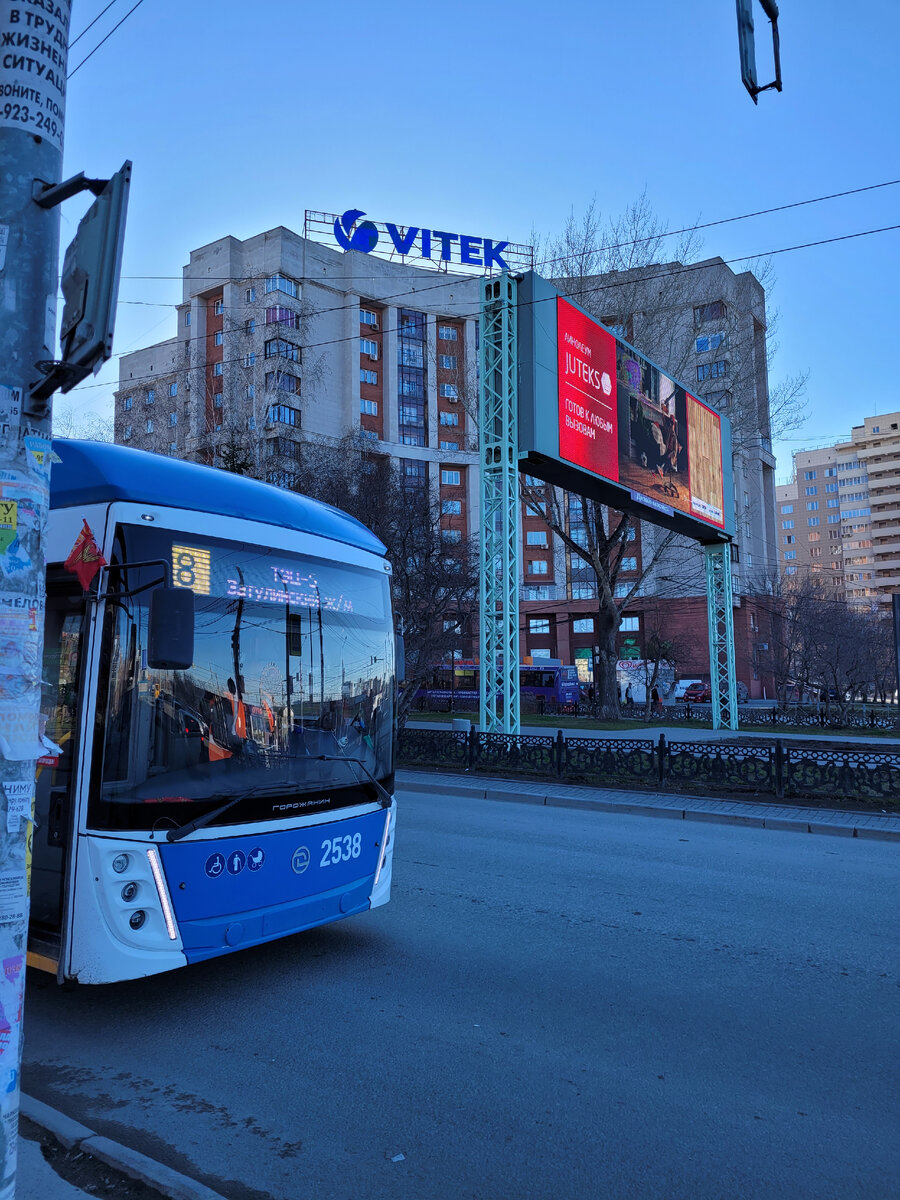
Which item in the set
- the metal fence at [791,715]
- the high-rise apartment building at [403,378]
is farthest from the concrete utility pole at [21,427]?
the high-rise apartment building at [403,378]

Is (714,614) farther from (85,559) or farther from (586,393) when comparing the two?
(85,559)

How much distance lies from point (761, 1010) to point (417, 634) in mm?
18366

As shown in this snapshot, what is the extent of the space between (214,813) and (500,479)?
44.2ft

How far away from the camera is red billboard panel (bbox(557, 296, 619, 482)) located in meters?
17.4

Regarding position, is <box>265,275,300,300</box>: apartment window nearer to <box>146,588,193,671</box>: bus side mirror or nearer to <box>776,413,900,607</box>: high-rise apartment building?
<box>146,588,193,671</box>: bus side mirror

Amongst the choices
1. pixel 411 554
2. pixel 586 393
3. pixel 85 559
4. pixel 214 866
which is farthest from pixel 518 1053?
pixel 411 554

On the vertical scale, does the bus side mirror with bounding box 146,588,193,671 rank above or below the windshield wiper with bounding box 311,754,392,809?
above

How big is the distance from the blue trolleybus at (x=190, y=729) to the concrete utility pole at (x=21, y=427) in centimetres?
155

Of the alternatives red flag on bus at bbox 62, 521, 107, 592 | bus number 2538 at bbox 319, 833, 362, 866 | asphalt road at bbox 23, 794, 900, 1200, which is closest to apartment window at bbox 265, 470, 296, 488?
asphalt road at bbox 23, 794, 900, 1200

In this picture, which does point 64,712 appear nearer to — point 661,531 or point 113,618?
point 113,618

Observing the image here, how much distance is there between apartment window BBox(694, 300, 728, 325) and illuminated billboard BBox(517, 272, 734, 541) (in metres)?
12.2

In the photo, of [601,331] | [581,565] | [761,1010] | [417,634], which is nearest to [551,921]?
[761,1010]

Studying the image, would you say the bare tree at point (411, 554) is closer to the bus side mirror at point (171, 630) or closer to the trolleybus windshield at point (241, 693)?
the trolleybus windshield at point (241, 693)

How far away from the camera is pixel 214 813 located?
15.3 ft
